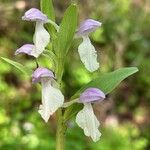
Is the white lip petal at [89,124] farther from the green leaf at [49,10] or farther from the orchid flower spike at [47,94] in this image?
the green leaf at [49,10]

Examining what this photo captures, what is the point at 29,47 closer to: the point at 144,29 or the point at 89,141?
the point at 89,141

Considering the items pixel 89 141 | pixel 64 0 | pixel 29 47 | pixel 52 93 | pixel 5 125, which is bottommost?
pixel 89 141

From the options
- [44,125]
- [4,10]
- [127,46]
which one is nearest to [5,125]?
[44,125]

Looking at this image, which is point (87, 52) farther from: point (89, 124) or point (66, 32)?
point (89, 124)

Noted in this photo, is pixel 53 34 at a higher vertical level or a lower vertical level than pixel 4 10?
higher

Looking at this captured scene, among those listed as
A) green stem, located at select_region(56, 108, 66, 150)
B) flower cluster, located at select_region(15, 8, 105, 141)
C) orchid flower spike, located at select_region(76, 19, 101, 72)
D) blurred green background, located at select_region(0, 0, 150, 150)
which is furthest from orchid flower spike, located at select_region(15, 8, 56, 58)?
blurred green background, located at select_region(0, 0, 150, 150)

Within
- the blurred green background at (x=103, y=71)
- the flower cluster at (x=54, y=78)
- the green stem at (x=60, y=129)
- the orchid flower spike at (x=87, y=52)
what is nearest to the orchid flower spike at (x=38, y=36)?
the flower cluster at (x=54, y=78)
